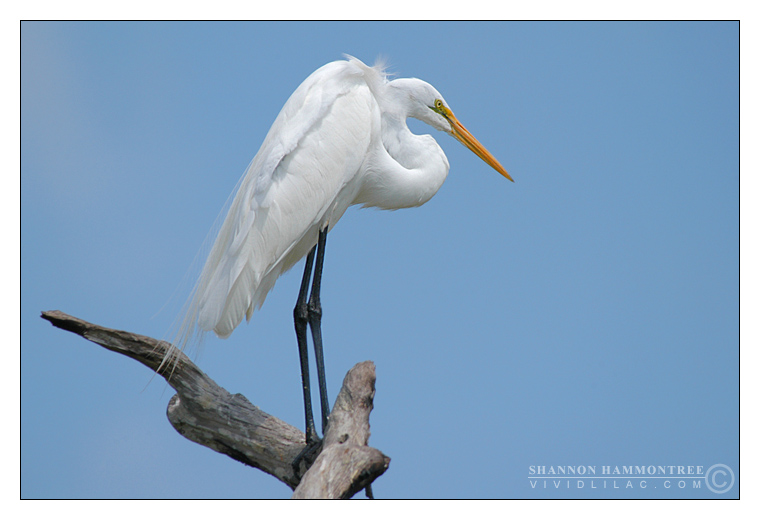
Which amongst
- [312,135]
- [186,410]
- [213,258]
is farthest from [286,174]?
[186,410]

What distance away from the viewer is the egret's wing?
3363mm

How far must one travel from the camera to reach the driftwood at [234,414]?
114 inches

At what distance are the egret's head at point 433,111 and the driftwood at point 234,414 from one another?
1666mm

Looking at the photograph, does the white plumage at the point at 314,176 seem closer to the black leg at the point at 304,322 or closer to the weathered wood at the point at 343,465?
the black leg at the point at 304,322

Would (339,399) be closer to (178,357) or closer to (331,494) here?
(331,494)

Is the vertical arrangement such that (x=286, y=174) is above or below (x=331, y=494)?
above

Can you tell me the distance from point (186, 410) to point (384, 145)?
182 cm

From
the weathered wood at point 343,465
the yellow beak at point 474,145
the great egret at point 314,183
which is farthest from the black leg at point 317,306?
the yellow beak at point 474,145

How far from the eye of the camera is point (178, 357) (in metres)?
3.30

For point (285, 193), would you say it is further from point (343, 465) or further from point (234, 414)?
point (343, 465)

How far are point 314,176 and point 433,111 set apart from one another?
0.99 m

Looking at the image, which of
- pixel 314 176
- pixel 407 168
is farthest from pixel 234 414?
pixel 407 168

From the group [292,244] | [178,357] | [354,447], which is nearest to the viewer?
[354,447]

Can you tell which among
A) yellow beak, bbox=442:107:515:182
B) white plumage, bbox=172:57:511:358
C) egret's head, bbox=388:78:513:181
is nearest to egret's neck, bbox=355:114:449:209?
white plumage, bbox=172:57:511:358
